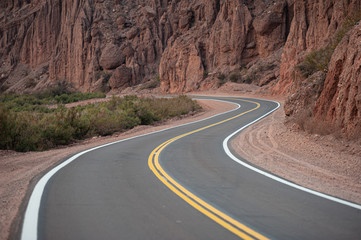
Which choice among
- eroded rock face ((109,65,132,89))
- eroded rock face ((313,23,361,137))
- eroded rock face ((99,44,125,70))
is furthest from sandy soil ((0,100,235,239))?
eroded rock face ((99,44,125,70))

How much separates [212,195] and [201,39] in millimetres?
54495

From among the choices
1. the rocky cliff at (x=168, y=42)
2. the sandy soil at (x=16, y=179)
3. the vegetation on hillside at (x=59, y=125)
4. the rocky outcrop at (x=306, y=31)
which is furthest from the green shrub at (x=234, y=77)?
the sandy soil at (x=16, y=179)

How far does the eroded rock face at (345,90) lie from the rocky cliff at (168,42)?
3.17m

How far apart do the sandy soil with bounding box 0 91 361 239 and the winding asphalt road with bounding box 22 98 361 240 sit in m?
0.42

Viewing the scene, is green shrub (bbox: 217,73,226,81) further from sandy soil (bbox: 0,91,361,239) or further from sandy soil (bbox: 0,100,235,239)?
sandy soil (bbox: 0,100,235,239)

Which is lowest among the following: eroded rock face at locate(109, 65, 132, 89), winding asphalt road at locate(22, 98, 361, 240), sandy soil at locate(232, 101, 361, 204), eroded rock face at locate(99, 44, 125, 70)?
sandy soil at locate(232, 101, 361, 204)

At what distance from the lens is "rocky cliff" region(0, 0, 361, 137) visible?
39469mm

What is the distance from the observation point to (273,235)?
4.21m

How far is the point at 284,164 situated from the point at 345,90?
4.62 meters

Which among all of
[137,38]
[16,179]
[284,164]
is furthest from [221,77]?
[16,179]

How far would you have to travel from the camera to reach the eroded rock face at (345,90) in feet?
34.3

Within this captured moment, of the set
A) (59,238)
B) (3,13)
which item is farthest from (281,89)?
(3,13)

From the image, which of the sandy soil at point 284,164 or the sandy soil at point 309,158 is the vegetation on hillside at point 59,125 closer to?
the sandy soil at point 284,164

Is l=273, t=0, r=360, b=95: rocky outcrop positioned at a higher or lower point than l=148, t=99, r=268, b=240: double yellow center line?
higher
